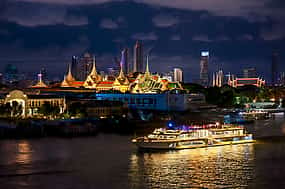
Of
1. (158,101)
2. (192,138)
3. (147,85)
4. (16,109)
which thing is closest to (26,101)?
(16,109)

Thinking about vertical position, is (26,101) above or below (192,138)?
above

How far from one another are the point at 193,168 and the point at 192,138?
3.34 m

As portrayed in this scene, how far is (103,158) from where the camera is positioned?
12633 millimetres

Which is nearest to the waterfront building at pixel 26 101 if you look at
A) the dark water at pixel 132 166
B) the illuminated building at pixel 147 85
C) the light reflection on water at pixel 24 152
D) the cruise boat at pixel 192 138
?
the light reflection on water at pixel 24 152

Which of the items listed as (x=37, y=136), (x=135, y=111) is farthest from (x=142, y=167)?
(x=135, y=111)

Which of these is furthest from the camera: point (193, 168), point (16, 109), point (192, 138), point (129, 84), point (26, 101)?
point (129, 84)

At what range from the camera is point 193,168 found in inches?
453

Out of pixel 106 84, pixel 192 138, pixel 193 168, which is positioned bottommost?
pixel 193 168

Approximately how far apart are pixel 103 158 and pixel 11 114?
906 centimetres

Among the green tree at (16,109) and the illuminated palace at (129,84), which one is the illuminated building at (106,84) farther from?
the green tree at (16,109)

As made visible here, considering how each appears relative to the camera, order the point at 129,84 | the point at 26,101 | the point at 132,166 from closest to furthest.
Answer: the point at 132,166 < the point at 26,101 < the point at 129,84

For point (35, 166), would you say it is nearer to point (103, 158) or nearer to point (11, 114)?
point (103, 158)

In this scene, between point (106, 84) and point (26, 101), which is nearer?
point (26, 101)

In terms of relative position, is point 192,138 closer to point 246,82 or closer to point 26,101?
point 26,101
